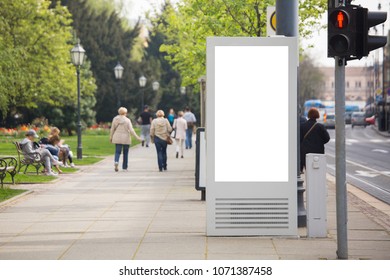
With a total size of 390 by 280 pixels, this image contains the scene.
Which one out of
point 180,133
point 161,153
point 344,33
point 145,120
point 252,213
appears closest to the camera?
point 344,33

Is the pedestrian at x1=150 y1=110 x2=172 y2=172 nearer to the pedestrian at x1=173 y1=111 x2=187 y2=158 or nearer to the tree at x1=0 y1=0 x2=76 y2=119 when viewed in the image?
the pedestrian at x1=173 y1=111 x2=187 y2=158

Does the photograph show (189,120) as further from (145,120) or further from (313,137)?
(313,137)

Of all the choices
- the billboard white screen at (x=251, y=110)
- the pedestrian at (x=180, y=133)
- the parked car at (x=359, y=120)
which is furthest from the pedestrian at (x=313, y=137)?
the parked car at (x=359, y=120)

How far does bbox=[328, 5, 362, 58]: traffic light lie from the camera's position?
9109 millimetres

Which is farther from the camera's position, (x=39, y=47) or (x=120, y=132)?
(x=39, y=47)

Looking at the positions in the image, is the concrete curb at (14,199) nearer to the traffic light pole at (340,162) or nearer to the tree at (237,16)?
the traffic light pole at (340,162)

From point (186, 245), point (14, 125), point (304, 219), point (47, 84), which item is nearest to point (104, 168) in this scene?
point (304, 219)

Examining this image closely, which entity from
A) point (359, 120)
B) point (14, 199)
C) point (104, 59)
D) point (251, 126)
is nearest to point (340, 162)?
point (251, 126)

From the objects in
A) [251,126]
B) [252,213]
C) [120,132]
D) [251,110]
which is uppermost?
[251,110]

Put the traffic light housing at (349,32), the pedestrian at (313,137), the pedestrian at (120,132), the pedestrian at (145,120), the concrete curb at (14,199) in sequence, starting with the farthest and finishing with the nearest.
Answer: the pedestrian at (145,120) < the pedestrian at (120,132) < the pedestrian at (313,137) < the concrete curb at (14,199) < the traffic light housing at (349,32)

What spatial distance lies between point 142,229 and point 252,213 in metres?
1.59

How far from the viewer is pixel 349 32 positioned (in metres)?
9.12

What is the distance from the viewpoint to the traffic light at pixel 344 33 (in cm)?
911

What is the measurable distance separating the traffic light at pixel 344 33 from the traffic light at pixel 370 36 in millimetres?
72
